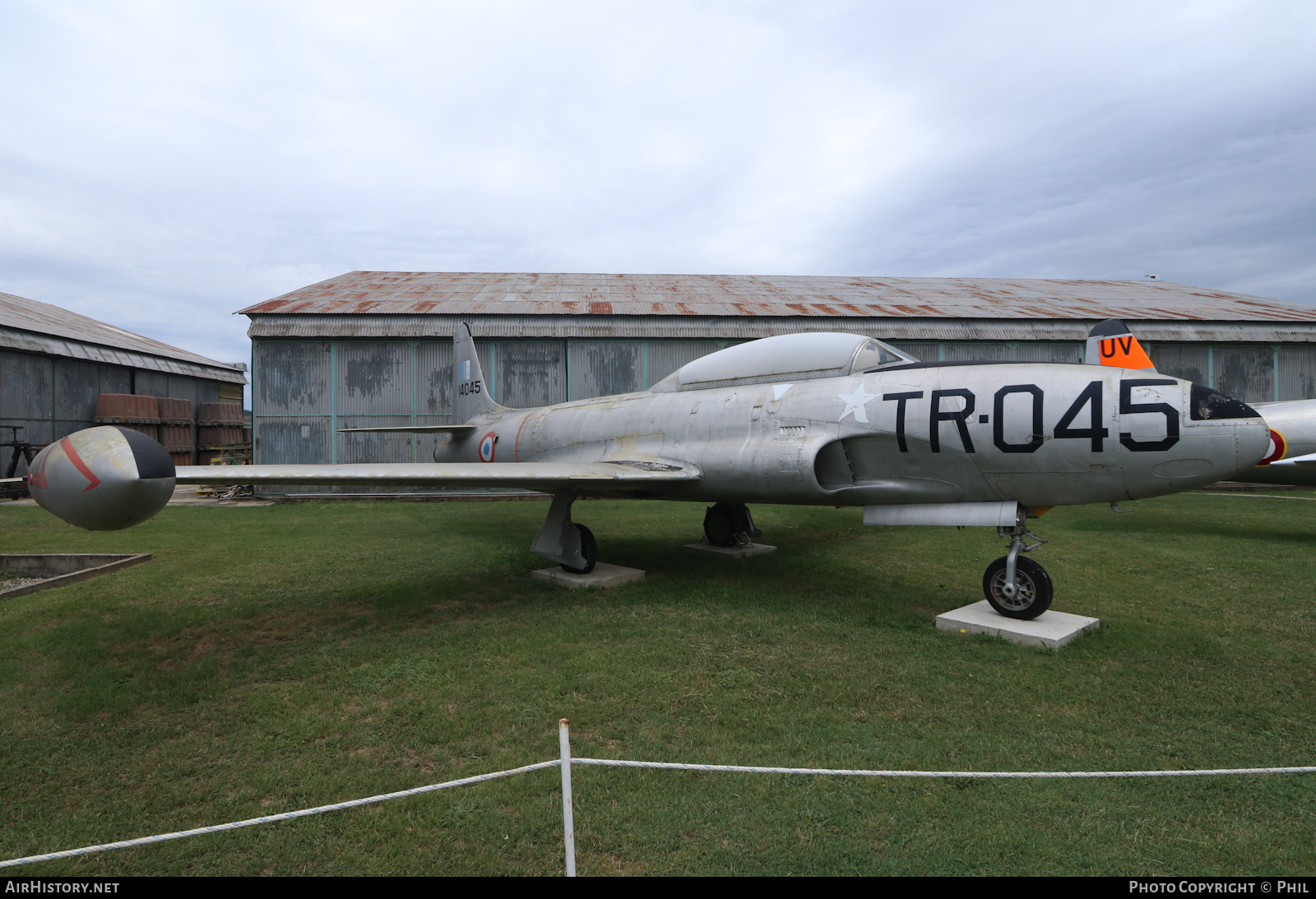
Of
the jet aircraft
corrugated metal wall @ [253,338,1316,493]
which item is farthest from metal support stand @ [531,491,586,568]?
corrugated metal wall @ [253,338,1316,493]

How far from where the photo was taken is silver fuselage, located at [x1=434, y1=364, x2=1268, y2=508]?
17.4 feet

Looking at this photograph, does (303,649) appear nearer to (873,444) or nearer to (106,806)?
(106,806)

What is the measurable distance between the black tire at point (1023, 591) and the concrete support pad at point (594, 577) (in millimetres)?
3970

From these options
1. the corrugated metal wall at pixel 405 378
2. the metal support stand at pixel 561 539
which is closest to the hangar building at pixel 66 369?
the corrugated metal wall at pixel 405 378

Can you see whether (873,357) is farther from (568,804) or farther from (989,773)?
(568,804)

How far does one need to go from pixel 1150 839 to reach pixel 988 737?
1.01 meters

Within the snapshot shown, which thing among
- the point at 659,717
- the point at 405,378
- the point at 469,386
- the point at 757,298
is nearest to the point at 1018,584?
the point at 659,717

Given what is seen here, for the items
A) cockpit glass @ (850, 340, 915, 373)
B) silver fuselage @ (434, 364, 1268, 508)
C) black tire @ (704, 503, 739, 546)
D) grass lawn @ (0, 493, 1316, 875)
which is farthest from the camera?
black tire @ (704, 503, 739, 546)

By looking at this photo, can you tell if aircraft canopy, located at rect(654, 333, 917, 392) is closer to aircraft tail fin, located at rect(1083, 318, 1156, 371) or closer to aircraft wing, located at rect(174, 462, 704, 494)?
aircraft wing, located at rect(174, 462, 704, 494)

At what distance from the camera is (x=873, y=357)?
23.0ft

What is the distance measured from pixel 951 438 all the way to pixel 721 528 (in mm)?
4497

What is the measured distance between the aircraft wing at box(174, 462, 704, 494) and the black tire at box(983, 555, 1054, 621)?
3.14 metres

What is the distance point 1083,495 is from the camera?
18.6 ft

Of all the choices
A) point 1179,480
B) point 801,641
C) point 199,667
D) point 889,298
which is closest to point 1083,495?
point 1179,480
